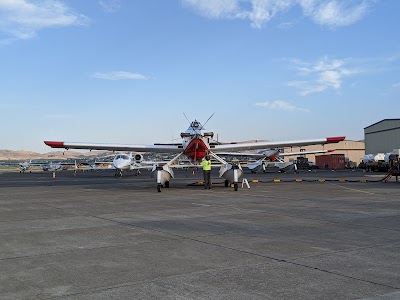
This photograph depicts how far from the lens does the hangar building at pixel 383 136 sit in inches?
2322

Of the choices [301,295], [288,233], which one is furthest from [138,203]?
[301,295]

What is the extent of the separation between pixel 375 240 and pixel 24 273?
18.1ft

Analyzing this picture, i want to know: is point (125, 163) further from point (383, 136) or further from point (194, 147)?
point (383, 136)

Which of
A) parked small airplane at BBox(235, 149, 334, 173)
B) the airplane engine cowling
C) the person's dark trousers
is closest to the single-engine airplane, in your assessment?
parked small airplane at BBox(235, 149, 334, 173)

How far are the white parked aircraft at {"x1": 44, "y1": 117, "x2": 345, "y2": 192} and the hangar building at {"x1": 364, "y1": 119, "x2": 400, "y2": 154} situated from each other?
3995cm

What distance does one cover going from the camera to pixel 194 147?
70.0 ft

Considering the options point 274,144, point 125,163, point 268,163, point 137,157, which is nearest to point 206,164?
point 274,144

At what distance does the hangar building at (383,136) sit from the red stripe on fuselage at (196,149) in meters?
45.6

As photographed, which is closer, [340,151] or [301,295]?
[301,295]

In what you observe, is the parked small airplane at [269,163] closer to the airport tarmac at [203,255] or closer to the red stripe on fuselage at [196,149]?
the red stripe on fuselage at [196,149]

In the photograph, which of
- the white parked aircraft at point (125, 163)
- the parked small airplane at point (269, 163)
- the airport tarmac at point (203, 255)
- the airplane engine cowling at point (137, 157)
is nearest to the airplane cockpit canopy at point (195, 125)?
the airport tarmac at point (203, 255)

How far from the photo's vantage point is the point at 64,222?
31.9 ft

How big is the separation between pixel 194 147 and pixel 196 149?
157mm

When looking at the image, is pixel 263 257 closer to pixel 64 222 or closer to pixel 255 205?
pixel 64 222
